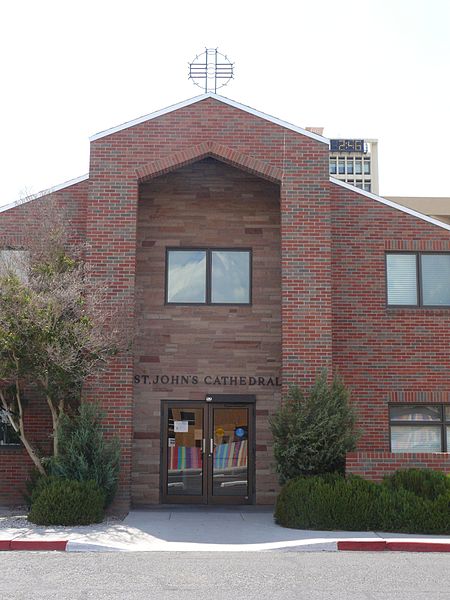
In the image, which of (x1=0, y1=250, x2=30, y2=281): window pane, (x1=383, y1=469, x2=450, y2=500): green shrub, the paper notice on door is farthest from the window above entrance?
(x1=383, y1=469, x2=450, y2=500): green shrub

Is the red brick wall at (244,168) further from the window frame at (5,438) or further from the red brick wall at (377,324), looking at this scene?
the window frame at (5,438)

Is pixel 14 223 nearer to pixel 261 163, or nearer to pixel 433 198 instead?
pixel 261 163

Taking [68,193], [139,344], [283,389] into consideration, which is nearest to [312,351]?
[283,389]

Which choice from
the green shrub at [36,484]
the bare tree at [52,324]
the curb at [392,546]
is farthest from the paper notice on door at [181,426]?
the curb at [392,546]

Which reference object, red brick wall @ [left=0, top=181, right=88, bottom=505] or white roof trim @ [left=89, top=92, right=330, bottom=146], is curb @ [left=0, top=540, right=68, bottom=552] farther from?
white roof trim @ [left=89, top=92, right=330, bottom=146]

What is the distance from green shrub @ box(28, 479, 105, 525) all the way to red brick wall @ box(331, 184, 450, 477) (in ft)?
19.6

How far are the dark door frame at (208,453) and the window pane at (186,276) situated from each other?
A: 7.40 feet

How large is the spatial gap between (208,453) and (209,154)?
6.31 meters

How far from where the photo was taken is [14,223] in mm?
16750

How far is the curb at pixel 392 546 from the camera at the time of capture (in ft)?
38.1

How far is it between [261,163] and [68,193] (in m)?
4.24

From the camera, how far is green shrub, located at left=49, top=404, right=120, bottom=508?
554 inches

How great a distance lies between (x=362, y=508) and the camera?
1293cm

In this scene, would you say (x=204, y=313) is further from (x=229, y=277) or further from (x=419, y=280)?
A: (x=419, y=280)
